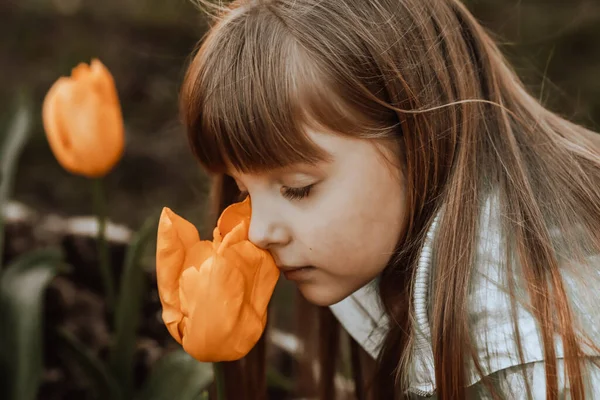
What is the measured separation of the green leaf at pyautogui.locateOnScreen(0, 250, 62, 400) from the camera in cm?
132

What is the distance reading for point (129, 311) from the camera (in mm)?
1404

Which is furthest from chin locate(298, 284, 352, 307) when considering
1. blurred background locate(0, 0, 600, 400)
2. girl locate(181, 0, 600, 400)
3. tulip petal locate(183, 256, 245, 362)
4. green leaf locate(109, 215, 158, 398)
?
blurred background locate(0, 0, 600, 400)

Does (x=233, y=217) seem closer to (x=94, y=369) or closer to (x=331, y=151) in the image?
(x=331, y=151)

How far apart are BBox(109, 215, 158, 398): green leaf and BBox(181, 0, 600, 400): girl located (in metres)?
0.28

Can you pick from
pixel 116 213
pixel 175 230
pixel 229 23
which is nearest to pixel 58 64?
pixel 116 213

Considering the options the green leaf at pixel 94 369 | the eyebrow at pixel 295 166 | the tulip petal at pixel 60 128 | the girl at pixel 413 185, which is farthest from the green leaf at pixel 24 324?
the eyebrow at pixel 295 166

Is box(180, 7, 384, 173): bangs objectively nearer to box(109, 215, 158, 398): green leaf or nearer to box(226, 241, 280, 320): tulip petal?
box(226, 241, 280, 320): tulip petal

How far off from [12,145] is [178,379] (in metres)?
0.54

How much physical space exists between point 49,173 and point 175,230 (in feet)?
5.20

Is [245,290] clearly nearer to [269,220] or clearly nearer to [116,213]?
[269,220]

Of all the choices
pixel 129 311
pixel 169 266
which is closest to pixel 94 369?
pixel 129 311

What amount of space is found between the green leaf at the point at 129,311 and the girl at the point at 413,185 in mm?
284

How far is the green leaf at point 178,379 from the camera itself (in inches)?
49.5

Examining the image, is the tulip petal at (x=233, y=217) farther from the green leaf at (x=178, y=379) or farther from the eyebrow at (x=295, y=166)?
the green leaf at (x=178, y=379)
